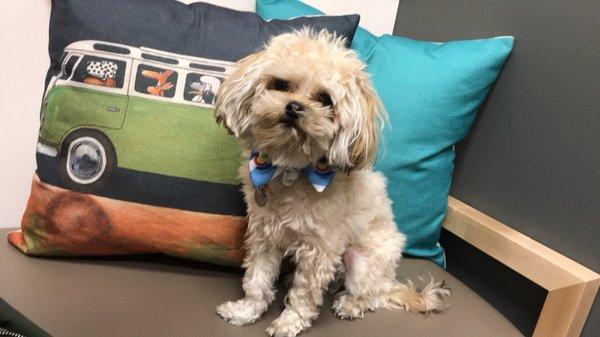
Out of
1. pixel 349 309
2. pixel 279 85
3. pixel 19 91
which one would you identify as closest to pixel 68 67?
pixel 19 91

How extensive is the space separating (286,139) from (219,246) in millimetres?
302

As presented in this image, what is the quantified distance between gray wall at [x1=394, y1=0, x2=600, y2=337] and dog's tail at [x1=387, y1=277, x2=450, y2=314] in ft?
0.90

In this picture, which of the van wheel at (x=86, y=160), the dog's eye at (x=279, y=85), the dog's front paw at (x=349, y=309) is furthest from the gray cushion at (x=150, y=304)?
the dog's eye at (x=279, y=85)

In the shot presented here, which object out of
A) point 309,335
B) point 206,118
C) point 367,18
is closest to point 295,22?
point 206,118

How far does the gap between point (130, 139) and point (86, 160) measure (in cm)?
9

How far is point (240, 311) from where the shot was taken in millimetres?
945

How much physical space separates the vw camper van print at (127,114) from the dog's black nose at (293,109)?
0.24 meters

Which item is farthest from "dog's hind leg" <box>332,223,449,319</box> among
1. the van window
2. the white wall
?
the white wall

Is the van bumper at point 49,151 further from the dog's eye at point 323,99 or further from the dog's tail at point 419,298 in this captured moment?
the dog's tail at point 419,298

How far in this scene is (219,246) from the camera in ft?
3.37

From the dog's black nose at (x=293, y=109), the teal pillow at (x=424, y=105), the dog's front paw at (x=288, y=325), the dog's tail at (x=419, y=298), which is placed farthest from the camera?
the teal pillow at (x=424, y=105)

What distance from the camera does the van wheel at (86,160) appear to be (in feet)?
3.18

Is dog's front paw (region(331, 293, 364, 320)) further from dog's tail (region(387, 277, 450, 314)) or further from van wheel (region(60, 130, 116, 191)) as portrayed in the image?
van wheel (region(60, 130, 116, 191))

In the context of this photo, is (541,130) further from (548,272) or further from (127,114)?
(127,114)
